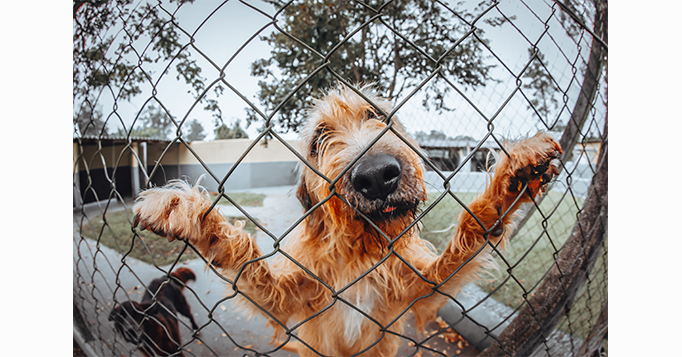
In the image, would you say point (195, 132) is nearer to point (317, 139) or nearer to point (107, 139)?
point (107, 139)

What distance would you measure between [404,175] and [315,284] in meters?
0.94

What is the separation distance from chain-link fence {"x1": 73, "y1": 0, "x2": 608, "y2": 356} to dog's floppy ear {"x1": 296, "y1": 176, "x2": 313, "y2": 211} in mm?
314

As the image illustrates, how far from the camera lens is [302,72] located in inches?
90.0

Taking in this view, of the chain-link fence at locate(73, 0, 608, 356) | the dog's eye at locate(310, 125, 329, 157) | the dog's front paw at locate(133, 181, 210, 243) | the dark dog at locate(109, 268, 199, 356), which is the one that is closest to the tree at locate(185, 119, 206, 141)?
the chain-link fence at locate(73, 0, 608, 356)

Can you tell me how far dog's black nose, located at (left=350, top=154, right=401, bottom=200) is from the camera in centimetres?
118

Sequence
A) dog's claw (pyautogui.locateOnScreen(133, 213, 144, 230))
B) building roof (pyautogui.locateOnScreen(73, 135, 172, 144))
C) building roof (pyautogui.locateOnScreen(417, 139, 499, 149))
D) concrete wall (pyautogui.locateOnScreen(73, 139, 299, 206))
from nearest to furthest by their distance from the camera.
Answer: dog's claw (pyautogui.locateOnScreen(133, 213, 144, 230)) → concrete wall (pyautogui.locateOnScreen(73, 139, 299, 206)) → building roof (pyautogui.locateOnScreen(73, 135, 172, 144)) → building roof (pyautogui.locateOnScreen(417, 139, 499, 149))

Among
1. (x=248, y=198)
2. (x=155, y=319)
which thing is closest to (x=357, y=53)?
(x=248, y=198)

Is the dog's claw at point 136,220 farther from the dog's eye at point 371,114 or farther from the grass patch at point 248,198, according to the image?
the grass patch at point 248,198

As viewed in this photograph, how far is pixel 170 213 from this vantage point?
43.3 inches

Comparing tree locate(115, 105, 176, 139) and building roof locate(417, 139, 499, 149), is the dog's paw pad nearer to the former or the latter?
building roof locate(417, 139, 499, 149)

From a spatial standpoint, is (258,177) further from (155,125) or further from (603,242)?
(603,242)

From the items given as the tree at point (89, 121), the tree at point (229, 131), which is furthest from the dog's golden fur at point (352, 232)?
the tree at point (89, 121)

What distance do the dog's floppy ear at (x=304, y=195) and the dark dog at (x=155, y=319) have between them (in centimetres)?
82

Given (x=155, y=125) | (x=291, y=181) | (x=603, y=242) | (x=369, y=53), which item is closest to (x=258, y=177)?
(x=291, y=181)
